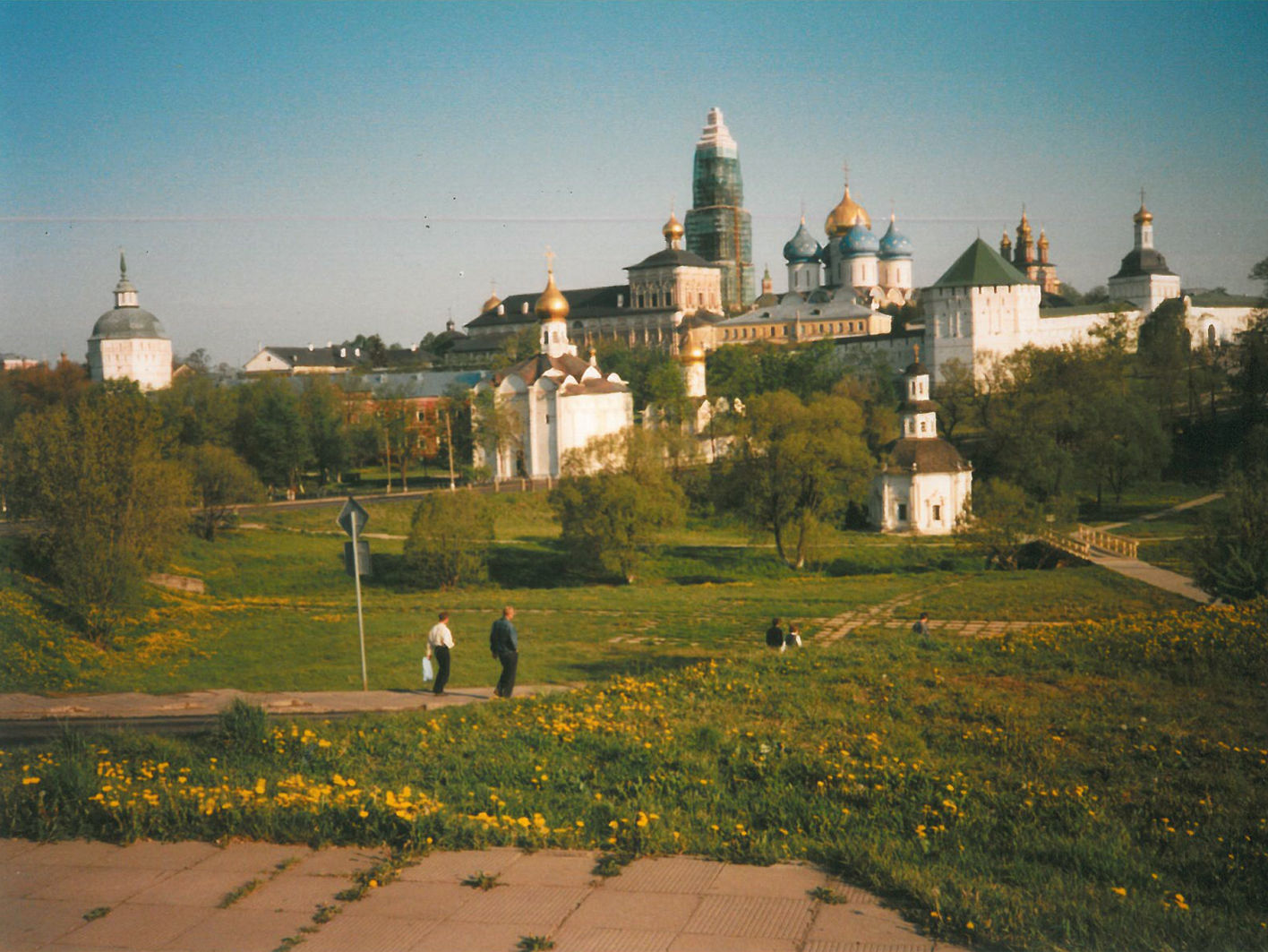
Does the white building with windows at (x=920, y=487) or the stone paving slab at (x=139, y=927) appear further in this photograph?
the white building with windows at (x=920, y=487)

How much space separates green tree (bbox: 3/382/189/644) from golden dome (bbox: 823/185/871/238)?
309 feet

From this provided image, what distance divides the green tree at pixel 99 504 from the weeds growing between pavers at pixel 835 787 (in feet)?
42.7

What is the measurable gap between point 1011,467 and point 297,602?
28.6 metres

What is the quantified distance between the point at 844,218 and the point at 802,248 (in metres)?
4.89

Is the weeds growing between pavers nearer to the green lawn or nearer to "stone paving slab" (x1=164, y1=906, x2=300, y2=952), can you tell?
"stone paving slab" (x1=164, y1=906, x2=300, y2=952)

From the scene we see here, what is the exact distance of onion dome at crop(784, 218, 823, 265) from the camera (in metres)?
117

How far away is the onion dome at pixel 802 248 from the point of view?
11688cm

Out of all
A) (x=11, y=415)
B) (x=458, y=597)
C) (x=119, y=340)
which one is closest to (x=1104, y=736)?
(x=458, y=597)

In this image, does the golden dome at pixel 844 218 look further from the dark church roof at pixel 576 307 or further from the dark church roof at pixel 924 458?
the dark church roof at pixel 924 458

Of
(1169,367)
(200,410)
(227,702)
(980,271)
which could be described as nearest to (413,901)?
(227,702)

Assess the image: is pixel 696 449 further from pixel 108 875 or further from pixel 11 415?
pixel 108 875

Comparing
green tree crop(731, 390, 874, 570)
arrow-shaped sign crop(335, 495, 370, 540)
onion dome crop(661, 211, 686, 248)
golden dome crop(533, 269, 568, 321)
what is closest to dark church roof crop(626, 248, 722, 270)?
onion dome crop(661, 211, 686, 248)

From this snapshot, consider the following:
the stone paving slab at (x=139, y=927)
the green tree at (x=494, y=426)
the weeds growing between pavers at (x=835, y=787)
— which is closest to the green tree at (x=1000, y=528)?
the weeds growing between pavers at (x=835, y=787)

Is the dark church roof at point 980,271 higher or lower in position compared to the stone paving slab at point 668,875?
higher
